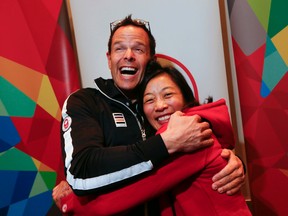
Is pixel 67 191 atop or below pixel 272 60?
below

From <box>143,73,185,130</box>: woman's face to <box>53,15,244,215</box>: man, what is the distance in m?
0.10

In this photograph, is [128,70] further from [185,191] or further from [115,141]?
[185,191]

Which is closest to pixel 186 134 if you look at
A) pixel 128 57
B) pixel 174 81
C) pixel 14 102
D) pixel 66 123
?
pixel 174 81

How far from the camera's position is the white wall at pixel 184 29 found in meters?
1.62

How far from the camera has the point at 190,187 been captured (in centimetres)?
94

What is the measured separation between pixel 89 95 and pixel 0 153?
1.82 feet

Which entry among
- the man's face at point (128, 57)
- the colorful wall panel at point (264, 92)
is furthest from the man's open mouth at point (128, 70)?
the colorful wall panel at point (264, 92)

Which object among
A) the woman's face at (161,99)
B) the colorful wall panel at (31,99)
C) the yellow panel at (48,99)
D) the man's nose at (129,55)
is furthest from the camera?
the yellow panel at (48,99)

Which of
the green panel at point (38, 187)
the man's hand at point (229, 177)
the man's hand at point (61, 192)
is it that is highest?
the man's hand at point (229, 177)

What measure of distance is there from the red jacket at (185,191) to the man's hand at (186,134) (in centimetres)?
3

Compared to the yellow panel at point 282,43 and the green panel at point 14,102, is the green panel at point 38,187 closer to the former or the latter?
the green panel at point 14,102

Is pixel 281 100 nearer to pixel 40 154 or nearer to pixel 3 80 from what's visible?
pixel 40 154

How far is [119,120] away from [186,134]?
363 millimetres

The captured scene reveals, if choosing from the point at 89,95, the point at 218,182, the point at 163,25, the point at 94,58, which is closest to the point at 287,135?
the point at 218,182
